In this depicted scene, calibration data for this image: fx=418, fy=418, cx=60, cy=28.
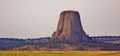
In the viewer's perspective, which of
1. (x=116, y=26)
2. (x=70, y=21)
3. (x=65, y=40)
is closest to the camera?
(x=116, y=26)

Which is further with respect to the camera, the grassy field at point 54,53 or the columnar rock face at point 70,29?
the columnar rock face at point 70,29

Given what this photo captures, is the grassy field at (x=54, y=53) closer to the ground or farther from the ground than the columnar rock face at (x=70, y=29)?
closer to the ground

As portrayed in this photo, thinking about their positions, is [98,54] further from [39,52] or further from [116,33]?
[39,52]

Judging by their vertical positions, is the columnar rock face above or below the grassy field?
above

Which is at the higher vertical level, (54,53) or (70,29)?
(70,29)

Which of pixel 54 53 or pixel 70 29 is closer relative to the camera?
pixel 54 53

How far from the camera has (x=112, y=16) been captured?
13.2 m

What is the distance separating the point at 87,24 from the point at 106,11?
74 centimetres

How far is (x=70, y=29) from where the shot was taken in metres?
16.2

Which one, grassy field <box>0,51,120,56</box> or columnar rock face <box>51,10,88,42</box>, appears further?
columnar rock face <box>51,10,88,42</box>

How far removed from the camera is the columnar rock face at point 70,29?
1370 cm

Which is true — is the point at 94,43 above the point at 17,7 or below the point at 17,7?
below

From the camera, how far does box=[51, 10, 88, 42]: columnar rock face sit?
540 inches

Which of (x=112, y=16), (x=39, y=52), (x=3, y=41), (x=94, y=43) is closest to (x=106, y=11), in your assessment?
(x=112, y=16)
